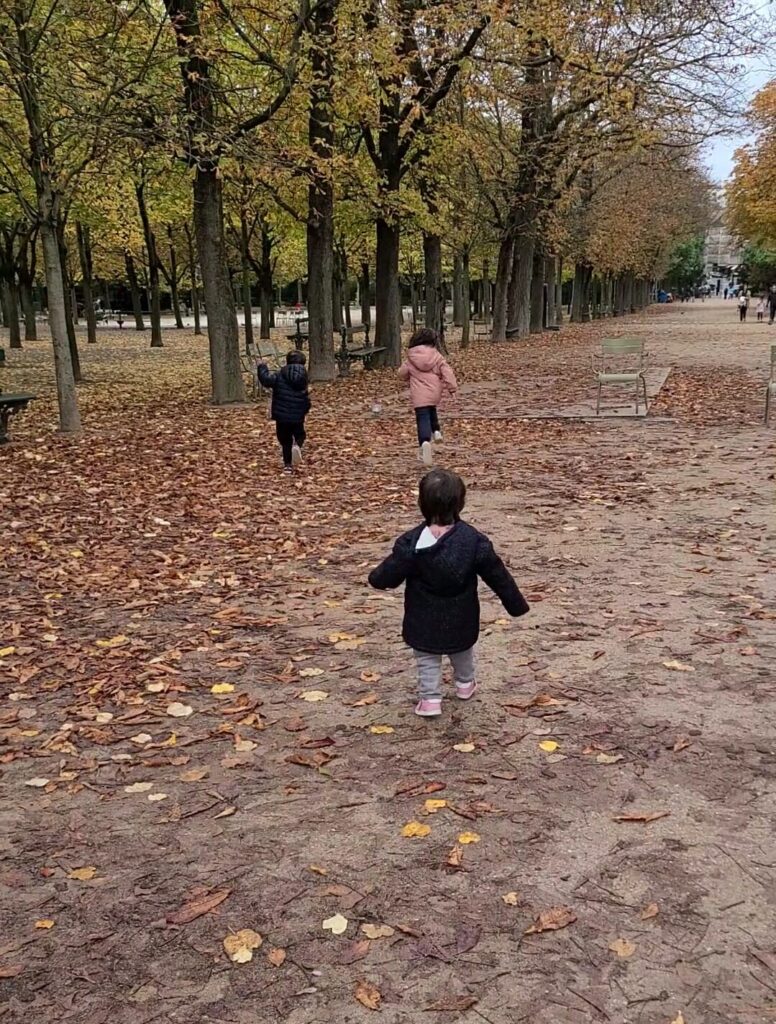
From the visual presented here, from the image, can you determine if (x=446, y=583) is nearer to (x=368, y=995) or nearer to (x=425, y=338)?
(x=368, y=995)

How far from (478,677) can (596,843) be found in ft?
4.91

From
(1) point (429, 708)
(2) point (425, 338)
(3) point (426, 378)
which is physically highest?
(2) point (425, 338)

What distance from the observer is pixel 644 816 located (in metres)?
3.24

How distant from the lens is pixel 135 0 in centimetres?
1308

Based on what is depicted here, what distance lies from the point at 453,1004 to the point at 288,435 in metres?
8.09

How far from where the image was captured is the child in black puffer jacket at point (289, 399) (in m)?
9.64

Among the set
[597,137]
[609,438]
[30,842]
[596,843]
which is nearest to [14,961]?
[30,842]

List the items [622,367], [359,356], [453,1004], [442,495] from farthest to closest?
[622,367] → [359,356] → [442,495] → [453,1004]

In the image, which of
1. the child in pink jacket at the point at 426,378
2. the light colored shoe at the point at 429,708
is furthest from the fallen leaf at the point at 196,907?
the child in pink jacket at the point at 426,378

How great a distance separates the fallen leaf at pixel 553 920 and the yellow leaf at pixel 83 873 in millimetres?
1492

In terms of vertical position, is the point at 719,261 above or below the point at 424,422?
above

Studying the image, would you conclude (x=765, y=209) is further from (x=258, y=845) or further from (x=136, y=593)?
(x=258, y=845)

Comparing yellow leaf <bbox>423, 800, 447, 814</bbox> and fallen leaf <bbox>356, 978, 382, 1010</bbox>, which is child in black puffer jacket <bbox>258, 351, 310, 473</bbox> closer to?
yellow leaf <bbox>423, 800, 447, 814</bbox>

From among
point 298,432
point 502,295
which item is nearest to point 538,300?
point 502,295
